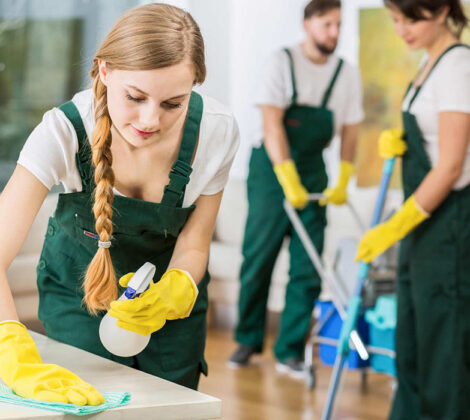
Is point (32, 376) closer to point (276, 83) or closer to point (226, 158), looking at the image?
point (226, 158)

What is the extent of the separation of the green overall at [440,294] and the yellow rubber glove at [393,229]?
0.05 metres

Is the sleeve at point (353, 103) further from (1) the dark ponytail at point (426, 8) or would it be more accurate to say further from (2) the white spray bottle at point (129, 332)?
(2) the white spray bottle at point (129, 332)

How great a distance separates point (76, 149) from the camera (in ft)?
4.87

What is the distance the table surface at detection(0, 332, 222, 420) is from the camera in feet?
3.69

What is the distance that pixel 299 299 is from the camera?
363 cm

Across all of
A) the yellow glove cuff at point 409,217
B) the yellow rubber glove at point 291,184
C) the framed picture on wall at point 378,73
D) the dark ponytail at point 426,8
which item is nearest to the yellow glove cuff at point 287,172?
the yellow rubber glove at point 291,184

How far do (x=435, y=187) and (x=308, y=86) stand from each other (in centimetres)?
135

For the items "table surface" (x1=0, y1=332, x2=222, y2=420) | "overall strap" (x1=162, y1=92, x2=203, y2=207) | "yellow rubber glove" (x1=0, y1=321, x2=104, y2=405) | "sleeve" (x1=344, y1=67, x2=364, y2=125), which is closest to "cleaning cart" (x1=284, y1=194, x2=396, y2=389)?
"sleeve" (x1=344, y1=67, x2=364, y2=125)

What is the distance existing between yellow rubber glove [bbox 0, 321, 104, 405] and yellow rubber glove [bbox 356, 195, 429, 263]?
4.39ft

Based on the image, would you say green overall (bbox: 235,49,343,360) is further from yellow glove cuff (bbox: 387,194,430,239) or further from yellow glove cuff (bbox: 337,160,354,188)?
yellow glove cuff (bbox: 387,194,430,239)

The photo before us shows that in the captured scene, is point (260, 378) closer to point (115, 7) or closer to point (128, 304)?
point (128, 304)

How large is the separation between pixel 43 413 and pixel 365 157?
3.96m

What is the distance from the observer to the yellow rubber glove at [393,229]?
7.64 ft

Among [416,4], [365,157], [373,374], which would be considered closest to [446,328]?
[416,4]
